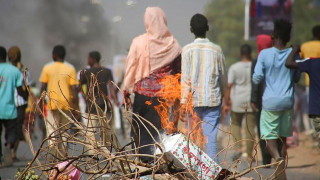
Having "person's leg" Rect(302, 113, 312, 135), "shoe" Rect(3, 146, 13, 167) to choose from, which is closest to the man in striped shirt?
"shoe" Rect(3, 146, 13, 167)

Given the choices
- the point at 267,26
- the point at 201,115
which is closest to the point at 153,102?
the point at 201,115

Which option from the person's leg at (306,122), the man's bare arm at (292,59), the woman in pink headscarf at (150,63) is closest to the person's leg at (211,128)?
the woman in pink headscarf at (150,63)

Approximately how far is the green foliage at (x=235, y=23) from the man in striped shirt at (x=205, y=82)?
31.6 metres

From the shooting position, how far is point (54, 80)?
10.2m

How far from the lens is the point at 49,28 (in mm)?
51375

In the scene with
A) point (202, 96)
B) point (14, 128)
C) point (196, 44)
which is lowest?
point (14, 128)

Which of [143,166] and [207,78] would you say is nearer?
[143,166]

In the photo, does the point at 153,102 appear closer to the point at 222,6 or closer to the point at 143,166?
the point at 143,166

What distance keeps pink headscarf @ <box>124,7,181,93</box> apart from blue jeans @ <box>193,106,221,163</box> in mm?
724

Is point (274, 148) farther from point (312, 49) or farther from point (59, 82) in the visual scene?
point (59, 82)

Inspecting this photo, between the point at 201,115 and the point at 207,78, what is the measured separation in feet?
1.48

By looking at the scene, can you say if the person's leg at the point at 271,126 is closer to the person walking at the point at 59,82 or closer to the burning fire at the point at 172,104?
the burning fire at the point at 172,104

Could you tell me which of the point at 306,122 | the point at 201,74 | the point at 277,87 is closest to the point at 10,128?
the point at 201,74

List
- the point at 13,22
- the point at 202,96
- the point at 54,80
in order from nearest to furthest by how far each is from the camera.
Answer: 1. the point at 202,96
2. the point at 54,80
3. the point at 13,22
